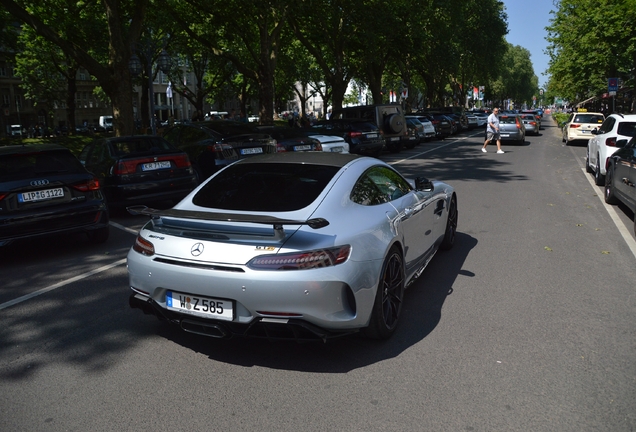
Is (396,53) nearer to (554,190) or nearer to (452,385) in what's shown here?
(554,190)

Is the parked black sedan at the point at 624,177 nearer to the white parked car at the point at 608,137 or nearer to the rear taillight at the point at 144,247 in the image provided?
the white parked car at the point at 608,137

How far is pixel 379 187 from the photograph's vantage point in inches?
215

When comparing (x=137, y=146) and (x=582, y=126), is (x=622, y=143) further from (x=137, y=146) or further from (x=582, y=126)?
(x=582, y=126)

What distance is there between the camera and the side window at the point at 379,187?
16.6 feet

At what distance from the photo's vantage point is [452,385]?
4.01 metres

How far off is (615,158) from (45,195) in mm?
9239

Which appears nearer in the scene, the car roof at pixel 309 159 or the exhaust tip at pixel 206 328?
the exhaust tip at pixel 206 328

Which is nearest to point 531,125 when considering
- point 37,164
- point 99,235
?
point 99,235

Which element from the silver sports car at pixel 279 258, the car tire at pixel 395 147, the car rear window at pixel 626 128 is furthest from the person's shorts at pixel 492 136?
the silver sports car at pixel 279 258

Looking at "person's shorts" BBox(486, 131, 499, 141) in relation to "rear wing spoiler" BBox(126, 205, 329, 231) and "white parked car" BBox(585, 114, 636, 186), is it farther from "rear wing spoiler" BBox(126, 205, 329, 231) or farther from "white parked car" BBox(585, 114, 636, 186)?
"rear wing spoiler" BBox(126, 205, 329, 231)

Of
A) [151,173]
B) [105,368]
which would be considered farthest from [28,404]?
[151,173]

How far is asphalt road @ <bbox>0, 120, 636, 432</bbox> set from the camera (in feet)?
11.9

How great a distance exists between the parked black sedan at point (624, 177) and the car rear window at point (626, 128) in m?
3.26

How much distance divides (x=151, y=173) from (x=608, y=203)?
8404 millimetres
